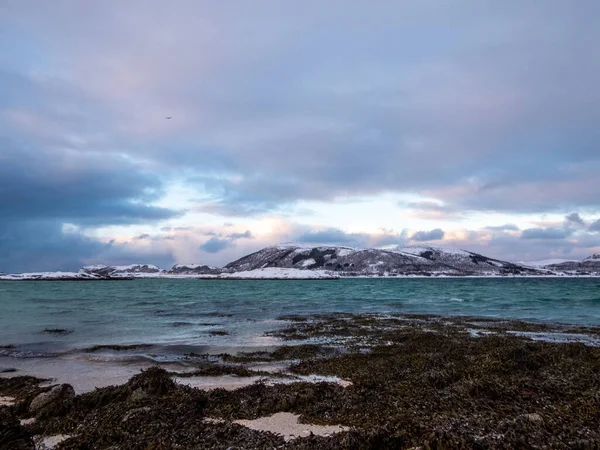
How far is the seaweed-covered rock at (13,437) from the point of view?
18.6 ft

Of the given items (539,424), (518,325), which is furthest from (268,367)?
(518,325)

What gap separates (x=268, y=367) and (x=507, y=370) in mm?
7101

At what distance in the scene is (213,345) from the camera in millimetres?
18188

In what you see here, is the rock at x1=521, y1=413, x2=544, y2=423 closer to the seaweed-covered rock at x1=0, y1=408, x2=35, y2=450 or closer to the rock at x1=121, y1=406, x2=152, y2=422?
the rock at x1=121, y1=406, x2=152, y2=422

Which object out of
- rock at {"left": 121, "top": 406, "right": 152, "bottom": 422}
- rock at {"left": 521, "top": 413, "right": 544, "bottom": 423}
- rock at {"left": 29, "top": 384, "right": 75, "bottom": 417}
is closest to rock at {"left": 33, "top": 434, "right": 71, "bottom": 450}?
rock at {"left": 121, "top": 406, "right": 152, "bottom": 422}

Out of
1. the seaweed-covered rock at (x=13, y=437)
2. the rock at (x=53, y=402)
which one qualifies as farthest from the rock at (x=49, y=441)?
the rock at (x=53, y=402)

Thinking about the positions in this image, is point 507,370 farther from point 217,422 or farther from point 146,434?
point 146,434

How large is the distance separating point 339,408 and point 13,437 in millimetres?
5328

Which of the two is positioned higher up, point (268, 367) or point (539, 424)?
point (539, 424)

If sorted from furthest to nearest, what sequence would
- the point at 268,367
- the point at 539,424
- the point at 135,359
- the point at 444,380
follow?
1. the point at 135,359
2. the point at 268,367
3. the point at 444,380
4. the point at 539,424

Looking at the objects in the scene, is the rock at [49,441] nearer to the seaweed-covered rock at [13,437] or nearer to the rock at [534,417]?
the seaweed-covered rock at [13,437]

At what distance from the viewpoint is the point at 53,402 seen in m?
8.16

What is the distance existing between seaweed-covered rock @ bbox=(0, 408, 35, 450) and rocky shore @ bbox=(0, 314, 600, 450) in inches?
0.6

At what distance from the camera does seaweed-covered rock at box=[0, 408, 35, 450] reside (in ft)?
18.6
